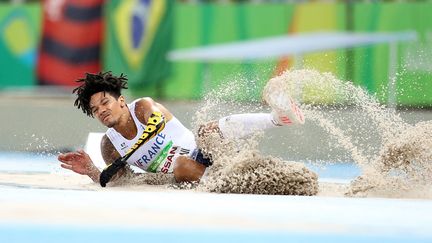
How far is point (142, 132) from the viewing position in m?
8.06

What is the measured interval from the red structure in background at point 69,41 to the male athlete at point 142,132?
7.22 meters

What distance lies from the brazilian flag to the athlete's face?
7.19m

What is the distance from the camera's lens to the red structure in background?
50.6 feet

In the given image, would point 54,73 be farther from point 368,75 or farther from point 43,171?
point 43,171

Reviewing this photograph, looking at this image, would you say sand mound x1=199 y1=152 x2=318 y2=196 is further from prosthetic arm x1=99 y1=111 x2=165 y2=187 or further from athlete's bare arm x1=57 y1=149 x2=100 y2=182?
athlete's bare arm x1=57 y1=149 x2=100 y2=182

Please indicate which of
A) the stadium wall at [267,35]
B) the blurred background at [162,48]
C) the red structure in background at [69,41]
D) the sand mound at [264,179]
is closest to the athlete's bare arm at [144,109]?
the sand mound at [264,179]

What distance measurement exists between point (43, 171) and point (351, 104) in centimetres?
392

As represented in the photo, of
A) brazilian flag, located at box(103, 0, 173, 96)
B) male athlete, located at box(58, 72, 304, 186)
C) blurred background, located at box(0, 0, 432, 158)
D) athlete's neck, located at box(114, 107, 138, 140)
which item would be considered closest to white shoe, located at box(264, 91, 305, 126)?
male athlete, located at box(58, 72, 304, 186)

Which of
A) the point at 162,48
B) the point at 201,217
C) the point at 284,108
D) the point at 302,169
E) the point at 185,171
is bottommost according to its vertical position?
the point at 185,171

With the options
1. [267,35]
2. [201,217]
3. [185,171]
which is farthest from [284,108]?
[267,35]

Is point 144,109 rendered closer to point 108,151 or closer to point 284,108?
point 108,151

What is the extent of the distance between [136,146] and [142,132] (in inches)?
8.2

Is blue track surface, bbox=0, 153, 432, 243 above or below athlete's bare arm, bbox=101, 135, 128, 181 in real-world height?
above

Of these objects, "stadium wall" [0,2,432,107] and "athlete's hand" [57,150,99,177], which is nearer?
"athlete's hand" [57,150,99,177]
